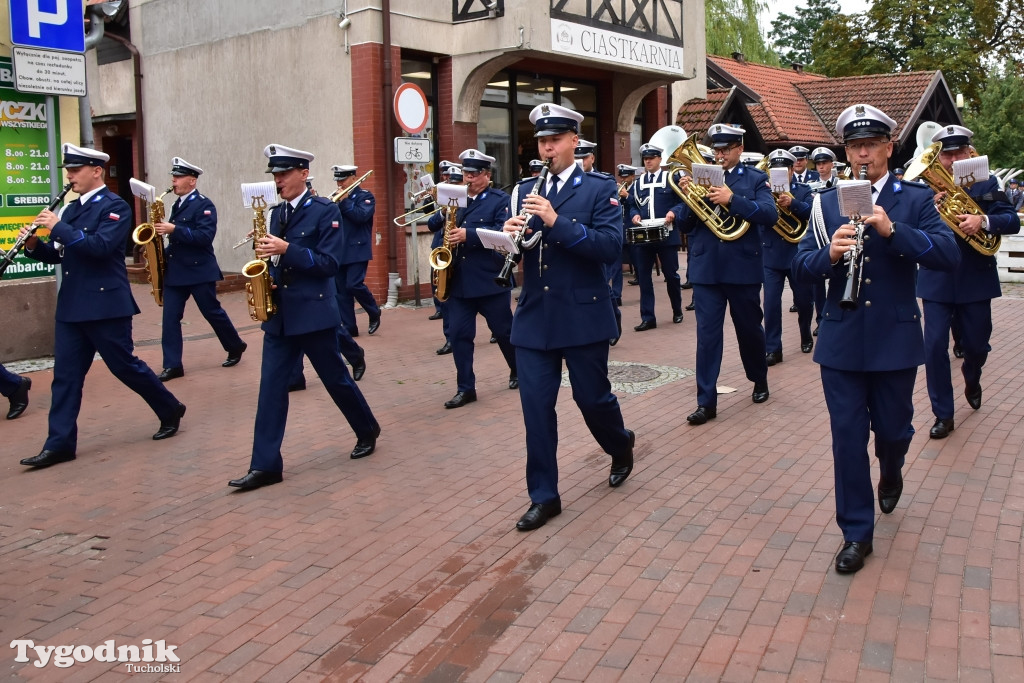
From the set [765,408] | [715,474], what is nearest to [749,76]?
[765,408]

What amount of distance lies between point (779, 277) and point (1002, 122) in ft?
96.7

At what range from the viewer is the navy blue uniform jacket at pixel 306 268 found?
6.33 meters

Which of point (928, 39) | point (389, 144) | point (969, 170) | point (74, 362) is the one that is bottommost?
point (74, 362)

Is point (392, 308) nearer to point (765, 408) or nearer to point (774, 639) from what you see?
point (765, 408)

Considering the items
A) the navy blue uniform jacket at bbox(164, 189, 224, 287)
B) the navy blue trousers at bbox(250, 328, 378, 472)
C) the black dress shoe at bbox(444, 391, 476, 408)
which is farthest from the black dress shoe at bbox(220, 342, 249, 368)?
the navy blue trousers at bbox(250, 328, 378, 472)

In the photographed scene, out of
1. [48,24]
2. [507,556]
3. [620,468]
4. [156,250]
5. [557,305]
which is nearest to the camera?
[507,556]

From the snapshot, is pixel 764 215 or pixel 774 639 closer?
pixel 774 639

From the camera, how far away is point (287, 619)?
446 cm

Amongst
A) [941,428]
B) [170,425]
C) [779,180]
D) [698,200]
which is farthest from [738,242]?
[170,425]

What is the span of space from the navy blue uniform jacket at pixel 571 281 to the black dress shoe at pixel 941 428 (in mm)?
2736

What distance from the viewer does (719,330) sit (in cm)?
766

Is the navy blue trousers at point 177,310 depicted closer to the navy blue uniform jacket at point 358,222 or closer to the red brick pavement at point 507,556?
the red brick pavement at point 507,556

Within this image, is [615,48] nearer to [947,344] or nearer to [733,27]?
[947,344]

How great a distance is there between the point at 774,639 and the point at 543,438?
1729 mm
